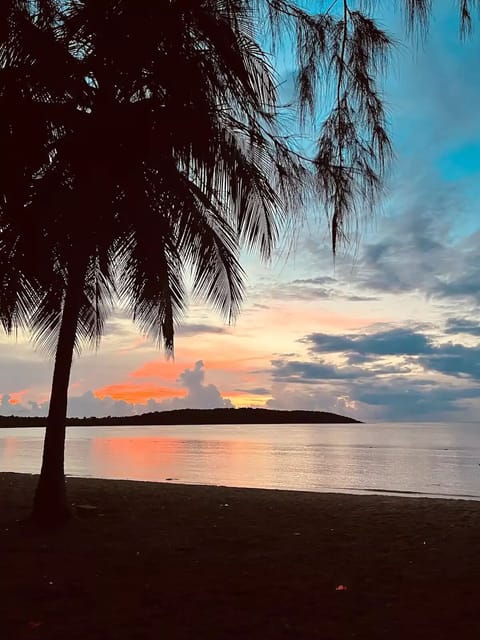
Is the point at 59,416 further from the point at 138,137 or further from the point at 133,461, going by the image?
the point at 133,461

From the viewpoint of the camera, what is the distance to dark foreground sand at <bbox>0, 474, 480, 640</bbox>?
4.92m

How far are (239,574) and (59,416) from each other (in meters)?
3.81

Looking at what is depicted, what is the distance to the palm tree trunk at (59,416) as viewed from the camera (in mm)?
9008

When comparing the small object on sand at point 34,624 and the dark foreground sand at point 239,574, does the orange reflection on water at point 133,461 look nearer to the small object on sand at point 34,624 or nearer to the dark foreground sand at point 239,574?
the dark foreground sand at point 239,574

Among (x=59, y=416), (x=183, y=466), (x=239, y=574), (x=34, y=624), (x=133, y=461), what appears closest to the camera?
(x=34, y=624)

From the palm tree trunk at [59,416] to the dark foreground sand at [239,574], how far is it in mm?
384

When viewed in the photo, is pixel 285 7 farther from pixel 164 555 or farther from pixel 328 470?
pixel 328 470

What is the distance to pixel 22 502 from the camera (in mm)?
10875

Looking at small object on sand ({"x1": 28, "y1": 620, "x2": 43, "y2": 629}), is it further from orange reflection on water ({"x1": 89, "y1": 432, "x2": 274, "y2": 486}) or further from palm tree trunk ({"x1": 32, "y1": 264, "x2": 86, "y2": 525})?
orange reflection on water ({"x1": 89, "y1": 432, "x2": 274, "y2": 486})

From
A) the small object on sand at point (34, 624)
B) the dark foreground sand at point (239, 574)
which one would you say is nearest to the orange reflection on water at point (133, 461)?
the dark foreground sand at point (239, 574)

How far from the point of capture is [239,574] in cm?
638

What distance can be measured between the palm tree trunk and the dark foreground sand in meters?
0.38

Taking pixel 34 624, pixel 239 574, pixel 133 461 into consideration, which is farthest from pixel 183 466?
pixel 34 624

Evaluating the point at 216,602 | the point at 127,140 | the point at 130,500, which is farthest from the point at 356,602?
the point at 130,500
